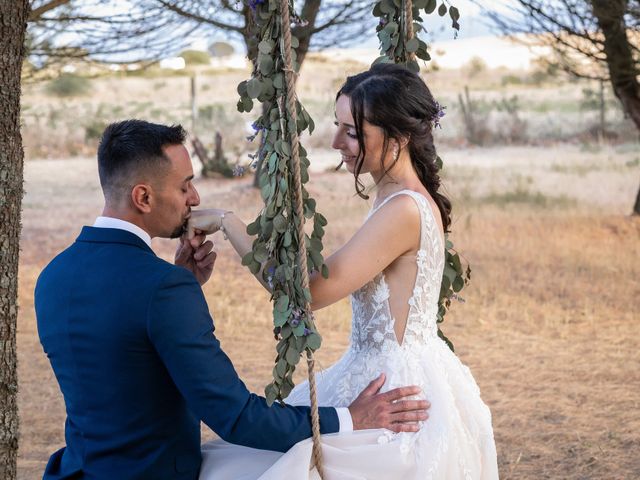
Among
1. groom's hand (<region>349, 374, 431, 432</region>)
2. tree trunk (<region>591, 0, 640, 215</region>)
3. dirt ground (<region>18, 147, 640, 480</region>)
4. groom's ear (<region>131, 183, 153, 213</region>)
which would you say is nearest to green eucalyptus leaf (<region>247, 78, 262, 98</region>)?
groom's ear (<region>131, 183, 153, 213</region>)

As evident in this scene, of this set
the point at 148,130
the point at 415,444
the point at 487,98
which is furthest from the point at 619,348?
the point at 487,98

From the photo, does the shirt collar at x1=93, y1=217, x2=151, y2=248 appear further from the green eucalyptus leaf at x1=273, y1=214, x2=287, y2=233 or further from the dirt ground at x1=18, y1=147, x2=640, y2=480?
the dirt ground at x1=18, y1=147, x2=640, y2=480

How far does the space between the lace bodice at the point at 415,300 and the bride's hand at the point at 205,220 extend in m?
0.47

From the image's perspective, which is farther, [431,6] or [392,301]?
[431,6]

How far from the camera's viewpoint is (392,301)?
107 inches

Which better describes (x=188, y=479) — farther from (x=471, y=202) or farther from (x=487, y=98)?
(x=487, y=98)

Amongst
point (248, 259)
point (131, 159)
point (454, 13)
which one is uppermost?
point (454, 13)

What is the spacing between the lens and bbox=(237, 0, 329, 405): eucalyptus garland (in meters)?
2.36

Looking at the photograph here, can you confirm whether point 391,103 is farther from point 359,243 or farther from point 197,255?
point 197,255

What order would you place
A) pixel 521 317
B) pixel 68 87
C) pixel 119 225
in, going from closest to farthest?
1. pixel 119 225
2. pixel 521 317
3. pixel 68 87

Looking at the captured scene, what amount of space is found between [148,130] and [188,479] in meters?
0.92

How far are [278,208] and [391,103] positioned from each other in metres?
0.51

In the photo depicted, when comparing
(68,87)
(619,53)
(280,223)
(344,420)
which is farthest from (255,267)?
(68,87)

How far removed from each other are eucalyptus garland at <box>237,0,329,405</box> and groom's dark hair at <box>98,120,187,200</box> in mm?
243
